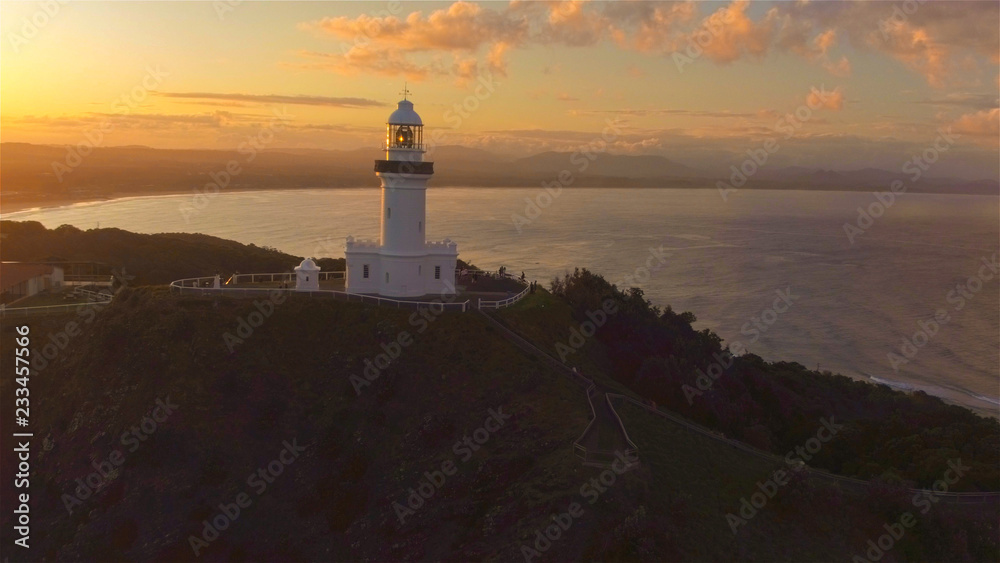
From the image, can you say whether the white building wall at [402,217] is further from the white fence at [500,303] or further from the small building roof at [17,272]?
the small building roof at [17,272]

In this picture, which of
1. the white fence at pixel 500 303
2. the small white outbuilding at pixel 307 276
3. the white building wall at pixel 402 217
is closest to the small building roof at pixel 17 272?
the small white outbuilding at pixel 307 276

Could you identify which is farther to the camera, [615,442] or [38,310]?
[38,310]

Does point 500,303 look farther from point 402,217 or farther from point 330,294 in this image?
point 330,294

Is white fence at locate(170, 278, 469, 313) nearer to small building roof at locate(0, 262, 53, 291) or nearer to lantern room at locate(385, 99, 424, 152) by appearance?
lantern room at locate(385, 99, 424, 152)

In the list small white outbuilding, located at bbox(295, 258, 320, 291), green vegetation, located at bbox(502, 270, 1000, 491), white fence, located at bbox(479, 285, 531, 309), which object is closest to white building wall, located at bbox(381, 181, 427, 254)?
small white outbuilding, located at bbox(295, 258, 320, 291)

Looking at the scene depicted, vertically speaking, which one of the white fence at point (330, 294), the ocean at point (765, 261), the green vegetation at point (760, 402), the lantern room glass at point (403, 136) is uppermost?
the lantern room glass at point (403, 136)

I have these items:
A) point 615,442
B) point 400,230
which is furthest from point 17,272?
point 615,442

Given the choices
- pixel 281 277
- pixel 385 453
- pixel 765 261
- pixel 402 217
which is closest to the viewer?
pixel 385 453

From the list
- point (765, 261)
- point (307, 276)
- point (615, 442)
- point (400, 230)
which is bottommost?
point (765, 261)

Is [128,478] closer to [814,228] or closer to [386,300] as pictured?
[386,300]
